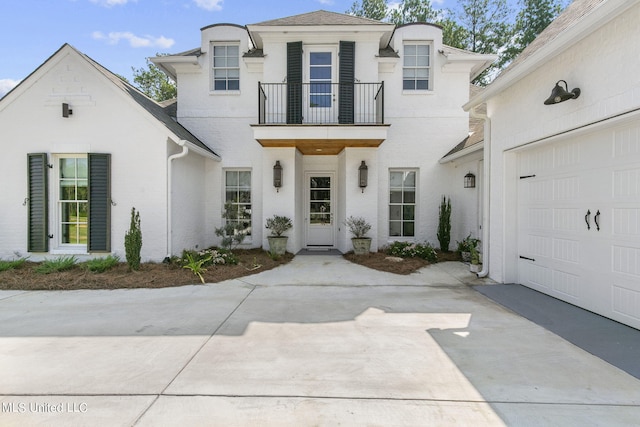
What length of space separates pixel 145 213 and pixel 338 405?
22.1ft

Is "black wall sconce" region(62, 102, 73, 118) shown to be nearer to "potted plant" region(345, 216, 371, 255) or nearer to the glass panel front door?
the glass panel front door

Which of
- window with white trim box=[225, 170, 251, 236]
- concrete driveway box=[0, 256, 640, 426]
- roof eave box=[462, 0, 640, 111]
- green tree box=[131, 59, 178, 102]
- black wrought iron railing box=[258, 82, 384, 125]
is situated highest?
green tree box=[131, 59, 178, 102]

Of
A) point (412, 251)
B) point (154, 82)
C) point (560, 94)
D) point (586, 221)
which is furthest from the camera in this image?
point (154, 82)

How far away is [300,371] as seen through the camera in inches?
116

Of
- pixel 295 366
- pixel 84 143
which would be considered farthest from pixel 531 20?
pixel 295 366

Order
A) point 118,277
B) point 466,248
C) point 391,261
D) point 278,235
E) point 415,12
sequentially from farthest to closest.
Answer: point 415,12
point 278,235
point 466,248
point 391,261
point 118,277

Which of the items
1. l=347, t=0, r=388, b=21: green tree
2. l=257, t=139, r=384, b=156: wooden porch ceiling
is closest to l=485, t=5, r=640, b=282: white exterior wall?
l=257, t=139, r=384, b=156: wooden porch ceiling

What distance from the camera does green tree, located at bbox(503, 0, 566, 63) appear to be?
61.3 feet

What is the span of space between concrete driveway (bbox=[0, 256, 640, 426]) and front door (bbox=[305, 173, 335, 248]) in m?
5.17

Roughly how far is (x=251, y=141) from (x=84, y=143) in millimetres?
4108

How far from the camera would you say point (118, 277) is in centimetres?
637

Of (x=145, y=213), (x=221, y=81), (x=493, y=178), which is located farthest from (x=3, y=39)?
(x=493, y=178)

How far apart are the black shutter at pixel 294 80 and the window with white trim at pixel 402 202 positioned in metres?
3.40

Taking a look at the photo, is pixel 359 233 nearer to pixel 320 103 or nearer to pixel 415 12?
pixel 320 103
